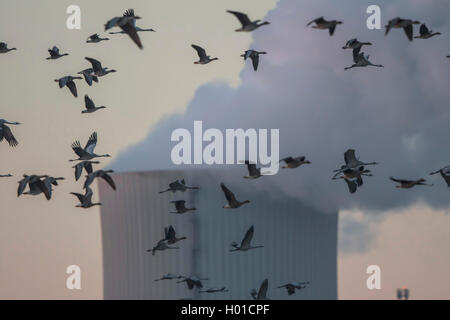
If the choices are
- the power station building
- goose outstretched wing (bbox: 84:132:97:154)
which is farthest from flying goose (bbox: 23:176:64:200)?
the power station building

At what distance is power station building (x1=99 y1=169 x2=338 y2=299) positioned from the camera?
30094mm

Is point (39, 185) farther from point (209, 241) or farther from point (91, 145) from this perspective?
point (209, 241)

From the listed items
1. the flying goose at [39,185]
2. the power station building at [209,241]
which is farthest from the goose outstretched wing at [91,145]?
the power station building at [209,241]

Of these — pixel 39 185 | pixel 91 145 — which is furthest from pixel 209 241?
pixel 39 185

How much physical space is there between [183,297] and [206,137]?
5.10 meters

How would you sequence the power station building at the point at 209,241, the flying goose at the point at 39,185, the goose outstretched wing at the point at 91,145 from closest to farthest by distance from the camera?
the flying goose at the point at 39,185 → the goose outstretched wing at the point at 91,145 → the power station building at the point at 209,241

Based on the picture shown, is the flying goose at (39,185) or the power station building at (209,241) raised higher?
the power station building at (209,241)

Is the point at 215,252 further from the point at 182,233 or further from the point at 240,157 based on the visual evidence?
the point at 240,157

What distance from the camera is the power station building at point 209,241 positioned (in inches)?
1185

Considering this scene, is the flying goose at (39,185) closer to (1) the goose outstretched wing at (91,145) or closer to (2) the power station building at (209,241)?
(1) the goose outstretched wing at (91,145)

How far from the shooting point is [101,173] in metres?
13.8

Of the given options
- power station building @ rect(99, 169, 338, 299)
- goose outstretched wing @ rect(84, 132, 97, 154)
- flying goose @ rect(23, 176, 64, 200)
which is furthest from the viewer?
power station building @ rect(99, 169, 338, 299)

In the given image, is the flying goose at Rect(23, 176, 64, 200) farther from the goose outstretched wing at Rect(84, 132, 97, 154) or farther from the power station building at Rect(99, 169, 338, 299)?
the power station building at Rect(99, 169, 338, 299)

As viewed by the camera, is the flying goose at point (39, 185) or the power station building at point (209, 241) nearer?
the flying goose at point (39, 185)
